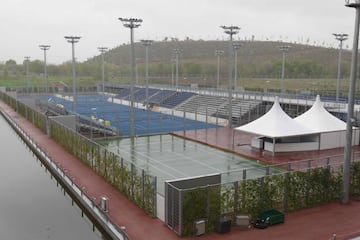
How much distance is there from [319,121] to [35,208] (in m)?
21.1

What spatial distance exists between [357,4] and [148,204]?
11.2m

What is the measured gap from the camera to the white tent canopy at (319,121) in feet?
94.9

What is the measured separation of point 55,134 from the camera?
3128 cm

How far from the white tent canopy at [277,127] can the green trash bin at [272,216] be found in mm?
12155

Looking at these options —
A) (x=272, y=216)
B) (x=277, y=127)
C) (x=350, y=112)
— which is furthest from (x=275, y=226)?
(x=277, y=127)

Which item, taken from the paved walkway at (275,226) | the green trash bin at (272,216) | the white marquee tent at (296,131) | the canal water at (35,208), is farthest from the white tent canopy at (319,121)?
the canal water at (35,208)

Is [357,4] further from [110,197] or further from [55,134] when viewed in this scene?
[55,134]

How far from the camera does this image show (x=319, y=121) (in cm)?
2938

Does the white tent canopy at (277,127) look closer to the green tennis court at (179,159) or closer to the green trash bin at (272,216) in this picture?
the green tennis court at (179,159)

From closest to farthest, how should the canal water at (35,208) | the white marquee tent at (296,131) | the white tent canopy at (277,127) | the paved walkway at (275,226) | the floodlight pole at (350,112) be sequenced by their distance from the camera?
1. the paved walkway at (275,226)
2. the floodlight pole at (350,112)
3. the canal water at (35,208)
4. the white tent canopy at (277,127)
5. the white marquee tent at (296,131)

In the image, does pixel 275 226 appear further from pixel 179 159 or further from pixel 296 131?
pixel 296 131

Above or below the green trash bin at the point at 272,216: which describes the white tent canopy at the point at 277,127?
above

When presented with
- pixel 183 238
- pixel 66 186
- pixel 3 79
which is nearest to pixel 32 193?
pixel 66 186

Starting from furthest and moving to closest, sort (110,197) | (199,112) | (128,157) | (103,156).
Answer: (199,112), (128,157), (103,156), (110,197)
